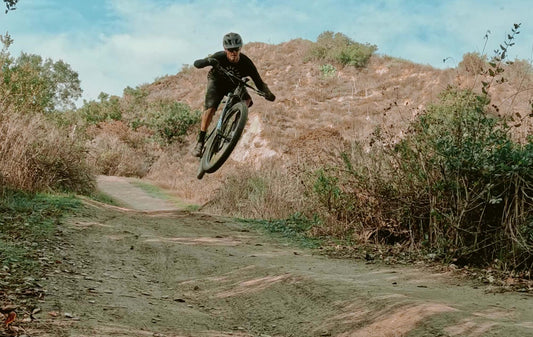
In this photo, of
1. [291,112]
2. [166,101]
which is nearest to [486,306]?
[291,112]

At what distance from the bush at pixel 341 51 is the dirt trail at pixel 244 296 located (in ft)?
122

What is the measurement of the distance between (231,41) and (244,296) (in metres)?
4.58

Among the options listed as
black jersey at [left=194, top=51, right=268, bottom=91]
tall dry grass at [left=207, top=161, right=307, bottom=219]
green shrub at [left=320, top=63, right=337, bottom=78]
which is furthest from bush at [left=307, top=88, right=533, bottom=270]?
green shrub at [left=320, top=63, right=337, bottom=78]

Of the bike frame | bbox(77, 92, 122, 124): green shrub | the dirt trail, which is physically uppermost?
bbox(77, 92, 122, 124): green shrub

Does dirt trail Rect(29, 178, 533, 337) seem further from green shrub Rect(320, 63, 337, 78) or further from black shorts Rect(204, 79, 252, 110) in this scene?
green shrub Rect(320, 63, 337, 78)

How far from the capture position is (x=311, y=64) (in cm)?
4466

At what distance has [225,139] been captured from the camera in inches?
359

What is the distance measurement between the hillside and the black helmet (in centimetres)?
1122

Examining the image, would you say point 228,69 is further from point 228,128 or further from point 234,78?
point 228,128

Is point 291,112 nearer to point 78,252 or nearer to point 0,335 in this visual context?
point 78,252

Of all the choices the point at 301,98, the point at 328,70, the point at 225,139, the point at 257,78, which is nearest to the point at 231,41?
the point at 257,78

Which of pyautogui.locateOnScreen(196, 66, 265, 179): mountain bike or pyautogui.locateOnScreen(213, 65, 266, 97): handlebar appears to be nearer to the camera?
pyautogui.locateOnScreen(213, 65, 266, 97): handlebar

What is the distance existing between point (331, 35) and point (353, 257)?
4267 cm

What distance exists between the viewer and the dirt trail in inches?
155
